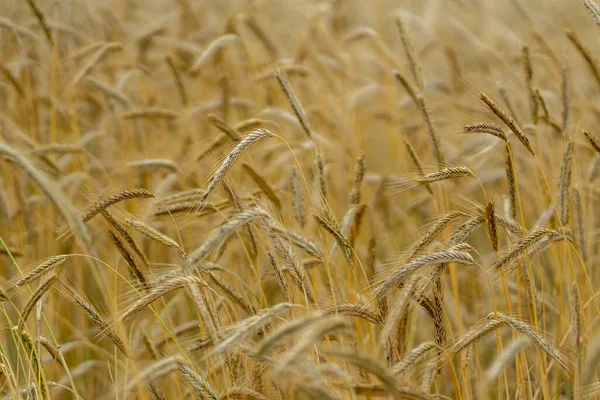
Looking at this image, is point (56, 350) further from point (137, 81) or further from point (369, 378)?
point (137, 81)

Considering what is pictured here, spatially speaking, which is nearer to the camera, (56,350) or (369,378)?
(369,378)

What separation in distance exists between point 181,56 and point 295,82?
1.07m

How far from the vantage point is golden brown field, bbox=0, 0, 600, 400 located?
2000mm

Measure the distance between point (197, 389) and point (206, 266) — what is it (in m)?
0.46

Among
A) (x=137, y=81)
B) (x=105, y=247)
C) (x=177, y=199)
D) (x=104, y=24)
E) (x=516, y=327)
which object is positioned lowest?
(x=105, y=247)

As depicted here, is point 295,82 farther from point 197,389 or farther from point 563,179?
point 197,389

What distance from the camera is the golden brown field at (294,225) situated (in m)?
2.00

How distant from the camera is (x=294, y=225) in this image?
133 inches

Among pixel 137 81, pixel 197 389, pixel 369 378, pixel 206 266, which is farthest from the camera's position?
pixel 137 81

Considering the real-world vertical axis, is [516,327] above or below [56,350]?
above

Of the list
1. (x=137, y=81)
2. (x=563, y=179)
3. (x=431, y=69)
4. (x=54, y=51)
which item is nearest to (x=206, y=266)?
(x=563, y=179)

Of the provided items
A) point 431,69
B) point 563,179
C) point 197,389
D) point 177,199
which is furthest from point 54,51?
point 431,69

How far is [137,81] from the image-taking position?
558 centimetres

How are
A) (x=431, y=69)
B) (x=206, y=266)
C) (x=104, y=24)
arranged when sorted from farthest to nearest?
1. (x=431, y=69)
2. (x=104, y=24)
3. (x=206, y=266)
